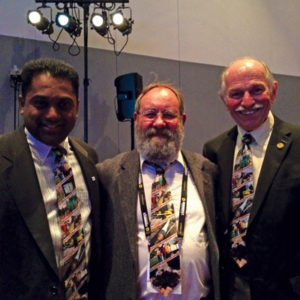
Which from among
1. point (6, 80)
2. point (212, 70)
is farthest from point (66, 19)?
point (212, 70)

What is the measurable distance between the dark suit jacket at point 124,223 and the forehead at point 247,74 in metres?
0.56

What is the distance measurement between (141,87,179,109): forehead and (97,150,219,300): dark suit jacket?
34cm

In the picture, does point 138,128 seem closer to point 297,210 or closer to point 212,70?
point 297,210

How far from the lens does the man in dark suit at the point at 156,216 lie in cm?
196

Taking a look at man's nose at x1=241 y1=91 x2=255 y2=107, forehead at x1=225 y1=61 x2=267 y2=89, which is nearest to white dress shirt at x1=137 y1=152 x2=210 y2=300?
man's nose at x1=241 y1=91 x2=255 y2=107

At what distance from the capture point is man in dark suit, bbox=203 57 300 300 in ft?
6.47

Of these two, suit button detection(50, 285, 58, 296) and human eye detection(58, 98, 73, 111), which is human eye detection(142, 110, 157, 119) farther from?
suit button detection(50, 285, 58, 296)

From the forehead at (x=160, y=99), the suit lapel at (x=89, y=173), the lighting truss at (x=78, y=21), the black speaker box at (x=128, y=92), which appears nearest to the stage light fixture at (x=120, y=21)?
the lighting truss at (x=78, y=21)

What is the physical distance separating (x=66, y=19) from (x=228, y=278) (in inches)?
152

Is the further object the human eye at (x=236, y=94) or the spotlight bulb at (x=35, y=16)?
the spotlight bulb at (x=35, y=16)

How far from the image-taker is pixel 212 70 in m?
6.28

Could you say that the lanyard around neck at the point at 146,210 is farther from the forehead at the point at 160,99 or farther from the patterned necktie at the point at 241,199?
the forehead at the point at 160,99

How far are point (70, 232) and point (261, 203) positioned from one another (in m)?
0.98

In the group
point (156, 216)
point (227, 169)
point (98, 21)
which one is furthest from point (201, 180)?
point (98, 21)
